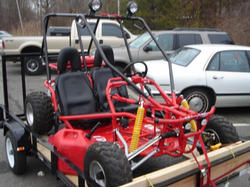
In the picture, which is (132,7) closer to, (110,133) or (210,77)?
(110,133)

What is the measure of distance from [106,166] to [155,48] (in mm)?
6825

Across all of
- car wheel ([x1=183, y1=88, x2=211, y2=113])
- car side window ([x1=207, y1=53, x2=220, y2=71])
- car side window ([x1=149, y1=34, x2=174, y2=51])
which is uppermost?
car side window ([x1=149, y1=34, x2=174, y2=51])

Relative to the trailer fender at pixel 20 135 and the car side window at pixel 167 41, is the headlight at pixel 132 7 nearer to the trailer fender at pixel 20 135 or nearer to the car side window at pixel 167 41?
the trailer fender at pixel 20 135

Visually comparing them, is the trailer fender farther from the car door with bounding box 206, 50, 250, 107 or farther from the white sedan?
the car door with bounding box 206, 50, 250, 107

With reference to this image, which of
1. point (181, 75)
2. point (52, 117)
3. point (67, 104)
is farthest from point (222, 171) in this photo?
point (181, 75)

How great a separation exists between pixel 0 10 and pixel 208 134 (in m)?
42.3

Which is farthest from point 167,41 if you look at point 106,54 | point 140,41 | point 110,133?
point 110,133

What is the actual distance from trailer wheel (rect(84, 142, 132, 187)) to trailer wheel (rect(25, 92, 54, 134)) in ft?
4.20

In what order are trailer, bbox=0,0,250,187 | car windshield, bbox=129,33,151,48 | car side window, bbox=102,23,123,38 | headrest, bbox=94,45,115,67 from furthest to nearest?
1. car side window, bbox=102,23,123,38
2. car windshield, bbox=129,33,151,48
3. headrest, bbox=94,45,115,67
4. trailer, bbox=0,0,250,187

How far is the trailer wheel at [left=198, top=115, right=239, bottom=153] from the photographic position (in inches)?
128

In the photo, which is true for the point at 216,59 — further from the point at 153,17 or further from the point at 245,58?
the point at 153,17

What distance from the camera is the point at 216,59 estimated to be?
6.28 meters

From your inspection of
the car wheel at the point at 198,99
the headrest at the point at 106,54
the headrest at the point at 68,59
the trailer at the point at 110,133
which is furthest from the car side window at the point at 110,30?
the headrest at the point at 68,59

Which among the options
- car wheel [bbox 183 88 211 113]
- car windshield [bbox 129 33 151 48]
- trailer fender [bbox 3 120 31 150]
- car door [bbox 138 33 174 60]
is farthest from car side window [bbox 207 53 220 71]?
trailer fender [bbox 3 120 31 150]
